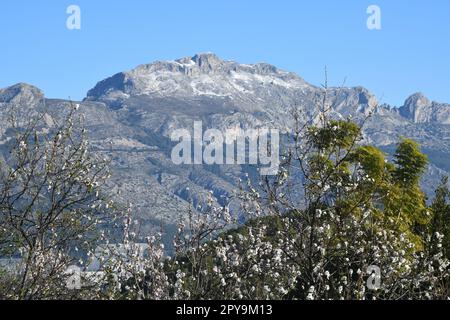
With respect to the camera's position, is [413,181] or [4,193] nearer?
[4,193]

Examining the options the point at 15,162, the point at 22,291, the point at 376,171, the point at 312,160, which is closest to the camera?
the point at 22,291

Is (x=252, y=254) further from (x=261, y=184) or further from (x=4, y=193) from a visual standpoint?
(x=4, y=193)

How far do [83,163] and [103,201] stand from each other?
1521 mm

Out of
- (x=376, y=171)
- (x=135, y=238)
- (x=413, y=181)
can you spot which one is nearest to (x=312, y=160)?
(x=135, y=238)

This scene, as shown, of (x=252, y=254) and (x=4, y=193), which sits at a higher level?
(x=4, y=193)

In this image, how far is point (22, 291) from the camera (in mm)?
11125

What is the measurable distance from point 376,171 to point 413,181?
9.07 meters

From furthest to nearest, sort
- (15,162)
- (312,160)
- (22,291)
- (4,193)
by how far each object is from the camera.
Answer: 1. (312,160)
2. (15,162)
3. (4,193)
4. (22,291)

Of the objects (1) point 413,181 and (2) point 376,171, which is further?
(1) point 413,181
